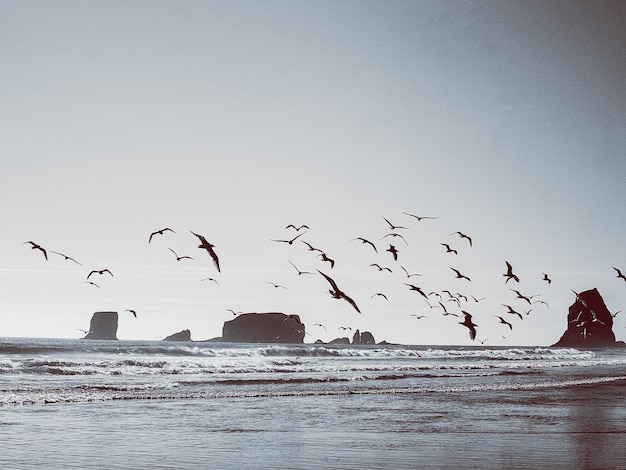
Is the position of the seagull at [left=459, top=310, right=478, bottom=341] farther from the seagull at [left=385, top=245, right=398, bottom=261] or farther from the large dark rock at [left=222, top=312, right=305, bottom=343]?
the large dark rock at [left=222, top=312, right=305, bottom=343]

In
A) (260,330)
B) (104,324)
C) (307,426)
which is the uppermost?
(104,324)

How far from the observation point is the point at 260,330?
194000 mm

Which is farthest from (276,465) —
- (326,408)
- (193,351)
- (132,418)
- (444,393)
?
(193,351)

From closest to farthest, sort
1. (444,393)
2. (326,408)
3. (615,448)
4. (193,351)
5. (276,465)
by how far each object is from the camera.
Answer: (276,465) < (615,448) < (326,408) < (444,393) < (193,351)

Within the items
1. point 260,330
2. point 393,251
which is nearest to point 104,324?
point 260,330

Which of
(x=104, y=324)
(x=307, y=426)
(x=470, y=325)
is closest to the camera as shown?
(x=307, y=426)

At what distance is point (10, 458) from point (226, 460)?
3.47 meters

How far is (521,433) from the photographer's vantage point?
14.7m

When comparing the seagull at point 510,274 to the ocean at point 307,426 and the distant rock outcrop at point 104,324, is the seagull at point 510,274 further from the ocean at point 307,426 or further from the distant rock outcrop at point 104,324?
the distant rock outcrop at point 104,324

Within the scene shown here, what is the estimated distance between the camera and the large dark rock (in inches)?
7466

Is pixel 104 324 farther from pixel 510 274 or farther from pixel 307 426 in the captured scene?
pixel 307 426

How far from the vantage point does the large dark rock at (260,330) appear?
190 m

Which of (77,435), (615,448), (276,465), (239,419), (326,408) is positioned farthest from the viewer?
(326,408)

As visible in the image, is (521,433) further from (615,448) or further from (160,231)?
(160,231)
